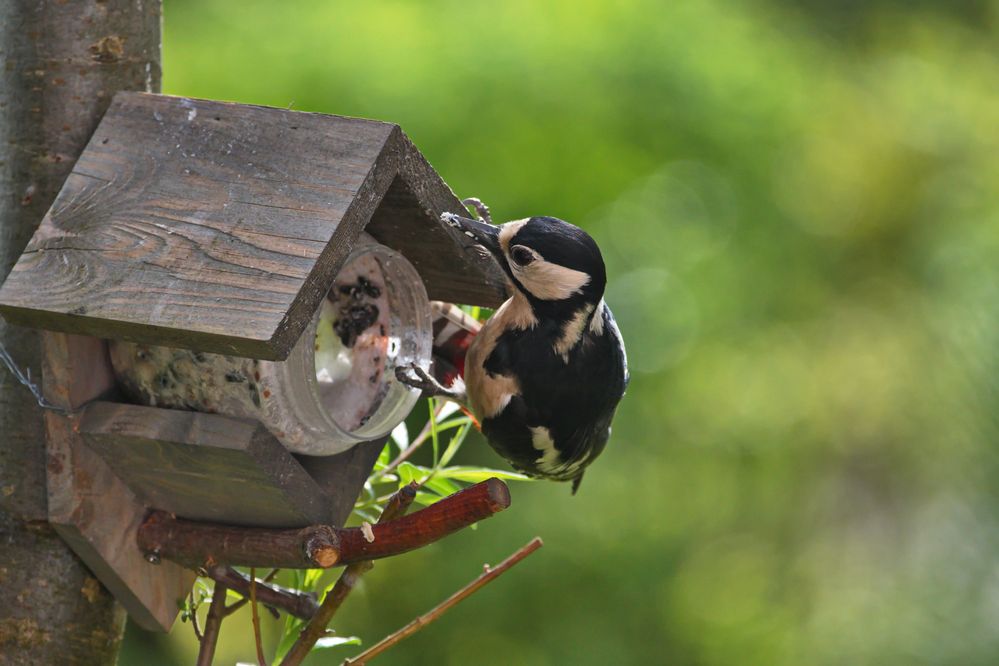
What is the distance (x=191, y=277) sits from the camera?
110 centimetres

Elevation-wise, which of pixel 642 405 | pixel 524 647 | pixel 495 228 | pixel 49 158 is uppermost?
pixel 495 228

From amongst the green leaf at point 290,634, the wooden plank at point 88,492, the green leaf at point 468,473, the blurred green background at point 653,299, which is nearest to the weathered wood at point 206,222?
the wooden plank at point 88,492

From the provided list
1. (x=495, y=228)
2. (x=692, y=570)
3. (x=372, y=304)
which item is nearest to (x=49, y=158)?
(x=372, y=304)

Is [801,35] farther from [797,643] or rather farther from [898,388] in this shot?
[797,643]

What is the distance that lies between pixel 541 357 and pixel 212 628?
1.63ft

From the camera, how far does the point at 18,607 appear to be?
4.49 feet

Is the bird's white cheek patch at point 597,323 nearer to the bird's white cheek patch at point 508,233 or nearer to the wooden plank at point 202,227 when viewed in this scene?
the bird's white cheek patch at point 508,233

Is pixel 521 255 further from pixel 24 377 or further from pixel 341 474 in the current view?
pixel 24 377

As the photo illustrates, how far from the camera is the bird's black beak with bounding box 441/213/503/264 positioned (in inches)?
53.7

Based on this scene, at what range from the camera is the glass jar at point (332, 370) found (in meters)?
1.26

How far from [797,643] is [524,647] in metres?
0.68

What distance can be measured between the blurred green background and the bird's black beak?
4.56 ft

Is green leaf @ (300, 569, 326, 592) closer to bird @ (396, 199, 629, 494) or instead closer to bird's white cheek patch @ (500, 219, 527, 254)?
bird @ (396, 199, 629, 494)

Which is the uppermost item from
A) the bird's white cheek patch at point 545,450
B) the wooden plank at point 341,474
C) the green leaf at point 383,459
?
the bird's white cheek patch at point 545,450
